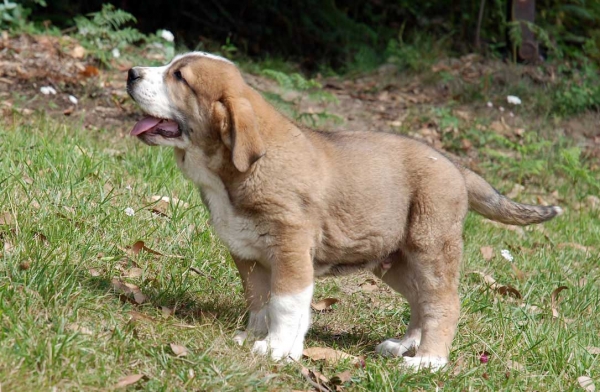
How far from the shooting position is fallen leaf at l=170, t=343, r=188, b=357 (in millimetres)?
4201

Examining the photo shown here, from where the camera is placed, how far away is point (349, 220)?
4883mm

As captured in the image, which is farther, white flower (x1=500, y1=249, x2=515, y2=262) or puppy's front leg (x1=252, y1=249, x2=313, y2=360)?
white flower (x1=500, y1=249, x2=515, y2=262)

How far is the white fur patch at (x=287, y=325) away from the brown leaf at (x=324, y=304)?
111cm

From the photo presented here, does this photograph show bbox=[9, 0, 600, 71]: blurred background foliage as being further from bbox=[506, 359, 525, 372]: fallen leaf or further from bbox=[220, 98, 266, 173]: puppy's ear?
bbox=[220, 98, 266, 173]: puppy's ear

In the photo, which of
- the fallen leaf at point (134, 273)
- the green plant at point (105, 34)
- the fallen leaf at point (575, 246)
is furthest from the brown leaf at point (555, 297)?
the green plant at point (105, 34)

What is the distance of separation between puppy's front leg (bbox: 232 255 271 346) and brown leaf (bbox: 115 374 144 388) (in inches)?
41.0

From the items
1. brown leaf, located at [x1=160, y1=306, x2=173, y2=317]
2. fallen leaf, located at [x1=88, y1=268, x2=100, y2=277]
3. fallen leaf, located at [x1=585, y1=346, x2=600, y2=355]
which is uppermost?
fallen leaf, located at [x1=88, y1=268, x2=100, y2=277]

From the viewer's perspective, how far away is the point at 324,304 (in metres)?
5.74

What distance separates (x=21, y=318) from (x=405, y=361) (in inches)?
83.3

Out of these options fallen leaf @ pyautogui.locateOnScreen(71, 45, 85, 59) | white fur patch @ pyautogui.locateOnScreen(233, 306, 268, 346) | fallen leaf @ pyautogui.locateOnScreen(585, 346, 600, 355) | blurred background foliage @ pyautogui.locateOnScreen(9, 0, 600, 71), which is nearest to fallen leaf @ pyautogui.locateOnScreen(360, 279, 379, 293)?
white fur patch @ pyautogui.locateOnScreen(233, 306, 268, 346)

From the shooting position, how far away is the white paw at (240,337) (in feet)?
15.2

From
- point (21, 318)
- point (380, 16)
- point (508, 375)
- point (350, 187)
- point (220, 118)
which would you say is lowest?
point (380, 16)

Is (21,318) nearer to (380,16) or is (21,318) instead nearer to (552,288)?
(552,288)

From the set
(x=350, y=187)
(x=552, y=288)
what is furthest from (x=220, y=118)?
(x=552, y=288)
